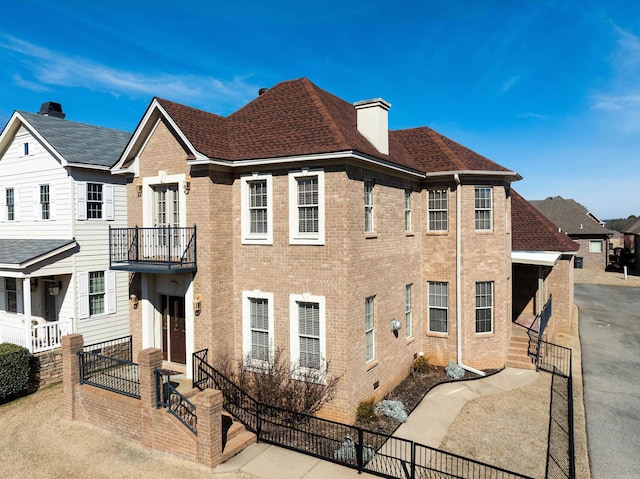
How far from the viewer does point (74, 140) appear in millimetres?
17969

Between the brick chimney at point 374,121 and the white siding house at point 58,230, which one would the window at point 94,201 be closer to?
the white siding house at point 58,230

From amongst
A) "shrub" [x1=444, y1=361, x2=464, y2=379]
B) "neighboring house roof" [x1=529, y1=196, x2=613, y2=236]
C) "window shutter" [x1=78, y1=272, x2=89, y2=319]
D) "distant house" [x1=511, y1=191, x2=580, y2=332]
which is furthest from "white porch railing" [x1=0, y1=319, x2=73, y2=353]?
"neighboring house roof" [x1=529, y1=196, x2=613, y2=236]

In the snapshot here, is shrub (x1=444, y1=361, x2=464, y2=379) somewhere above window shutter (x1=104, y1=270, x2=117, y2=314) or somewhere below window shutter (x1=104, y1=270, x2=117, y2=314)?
below

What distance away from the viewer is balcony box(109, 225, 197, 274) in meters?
12.5

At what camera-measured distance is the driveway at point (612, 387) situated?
10.2m

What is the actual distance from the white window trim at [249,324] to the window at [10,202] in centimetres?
1266

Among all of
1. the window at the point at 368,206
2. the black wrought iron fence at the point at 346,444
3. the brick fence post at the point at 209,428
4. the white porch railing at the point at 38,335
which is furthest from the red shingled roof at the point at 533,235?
the white porch railing at the point at 38,335

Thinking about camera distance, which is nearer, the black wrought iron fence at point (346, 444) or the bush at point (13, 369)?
the black wrought iron fence at point (346, 444)

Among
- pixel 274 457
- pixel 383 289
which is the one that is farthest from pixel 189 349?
pixel 383 289

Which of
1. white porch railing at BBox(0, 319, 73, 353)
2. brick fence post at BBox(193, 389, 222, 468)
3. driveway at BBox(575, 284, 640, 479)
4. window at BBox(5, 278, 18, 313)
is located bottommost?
driveway at BBox(575, 284, 640, 479)

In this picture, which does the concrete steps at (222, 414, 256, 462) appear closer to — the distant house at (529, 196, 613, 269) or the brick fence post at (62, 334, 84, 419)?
the brick fence post at (62, 334, 84, 419)

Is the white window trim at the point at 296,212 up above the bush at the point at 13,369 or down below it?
above

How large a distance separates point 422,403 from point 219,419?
255 inches

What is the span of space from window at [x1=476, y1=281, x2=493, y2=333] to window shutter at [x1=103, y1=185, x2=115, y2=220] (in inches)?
589
